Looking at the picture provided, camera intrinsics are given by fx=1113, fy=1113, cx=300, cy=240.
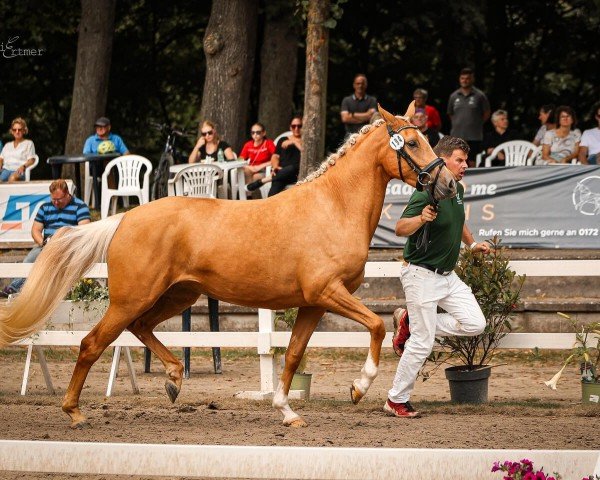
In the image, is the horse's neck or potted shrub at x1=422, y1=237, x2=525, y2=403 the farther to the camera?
potted shrub at x1=422, y1=237, x2=525, y2=403

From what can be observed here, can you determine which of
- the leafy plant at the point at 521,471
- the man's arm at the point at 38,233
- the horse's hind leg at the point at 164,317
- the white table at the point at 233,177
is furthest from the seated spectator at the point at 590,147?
the leafy plant at the point at 521,471

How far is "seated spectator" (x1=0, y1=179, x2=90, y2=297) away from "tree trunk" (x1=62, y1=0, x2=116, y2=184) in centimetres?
732

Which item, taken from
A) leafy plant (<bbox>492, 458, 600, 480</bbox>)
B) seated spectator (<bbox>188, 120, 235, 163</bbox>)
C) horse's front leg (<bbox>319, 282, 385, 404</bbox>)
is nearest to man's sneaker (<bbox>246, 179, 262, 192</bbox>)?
seated spectator (<bbox>188, 120, 235, 163</bbox>)

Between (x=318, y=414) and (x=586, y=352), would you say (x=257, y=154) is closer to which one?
(x=586, y=352)

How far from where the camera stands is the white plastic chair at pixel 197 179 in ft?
51.5

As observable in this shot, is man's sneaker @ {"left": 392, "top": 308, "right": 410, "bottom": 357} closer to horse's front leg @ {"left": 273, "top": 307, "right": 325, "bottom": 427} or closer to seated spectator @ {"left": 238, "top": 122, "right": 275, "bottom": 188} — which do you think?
horse's front leg @ {"left": 273, "top": 307, "right": 325, "bottom": 427}

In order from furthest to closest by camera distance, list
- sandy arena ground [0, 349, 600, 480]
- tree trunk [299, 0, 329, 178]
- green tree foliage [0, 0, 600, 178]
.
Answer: green tree foliage [0, 0, 600, 178] → tree trunk [299, 0, 329, 178] → sandy arena ground [0, 349, 600, 480]

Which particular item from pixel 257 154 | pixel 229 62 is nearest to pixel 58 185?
pixel 257 154

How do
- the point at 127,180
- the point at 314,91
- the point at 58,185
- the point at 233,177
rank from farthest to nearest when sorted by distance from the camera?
the point at 127,180 < the point at 233,177 < the point at 314,91 < the point at 58,185

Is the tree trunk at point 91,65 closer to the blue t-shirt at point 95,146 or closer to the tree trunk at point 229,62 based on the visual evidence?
the blue t-shirt at point 95,146

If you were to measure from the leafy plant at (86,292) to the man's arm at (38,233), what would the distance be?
1634 mm

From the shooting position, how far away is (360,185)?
26.5 feet

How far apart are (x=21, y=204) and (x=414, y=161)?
945 cm

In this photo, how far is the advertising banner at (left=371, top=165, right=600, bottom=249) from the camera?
14.0 m
